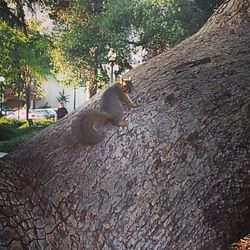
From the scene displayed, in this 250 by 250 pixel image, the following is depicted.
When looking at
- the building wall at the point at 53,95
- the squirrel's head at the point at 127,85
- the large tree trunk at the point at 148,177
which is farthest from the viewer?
the building wall at the point at 53,95

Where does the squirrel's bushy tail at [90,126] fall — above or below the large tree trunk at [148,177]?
above

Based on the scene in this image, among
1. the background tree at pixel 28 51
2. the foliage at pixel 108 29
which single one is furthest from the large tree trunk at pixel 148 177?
the background tree at pixel 28 51

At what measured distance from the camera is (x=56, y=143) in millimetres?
1512

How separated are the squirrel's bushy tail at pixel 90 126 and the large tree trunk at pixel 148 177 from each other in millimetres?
23

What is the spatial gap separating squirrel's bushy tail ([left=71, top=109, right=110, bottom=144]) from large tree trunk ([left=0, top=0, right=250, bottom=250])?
0.02 metres

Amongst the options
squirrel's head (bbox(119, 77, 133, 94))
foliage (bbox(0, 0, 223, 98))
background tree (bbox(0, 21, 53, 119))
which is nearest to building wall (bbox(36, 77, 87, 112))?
background tree (bbox(0, 21, 53, 119))

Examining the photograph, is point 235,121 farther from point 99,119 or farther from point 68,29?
point 68,29

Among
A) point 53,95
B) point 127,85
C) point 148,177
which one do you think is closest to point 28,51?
point 53,95

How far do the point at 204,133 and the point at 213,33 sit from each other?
0.65 meters

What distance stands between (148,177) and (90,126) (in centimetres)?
23

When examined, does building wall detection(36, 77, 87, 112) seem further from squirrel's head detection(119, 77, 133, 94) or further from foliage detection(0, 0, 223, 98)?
squirrel's head detection(119, 77, 133, 94)

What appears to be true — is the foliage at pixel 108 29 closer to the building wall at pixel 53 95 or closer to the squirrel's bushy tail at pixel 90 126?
the building wall at pixel 53 95

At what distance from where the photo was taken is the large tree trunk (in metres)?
1.30

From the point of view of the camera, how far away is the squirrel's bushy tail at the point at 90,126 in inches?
57.2
